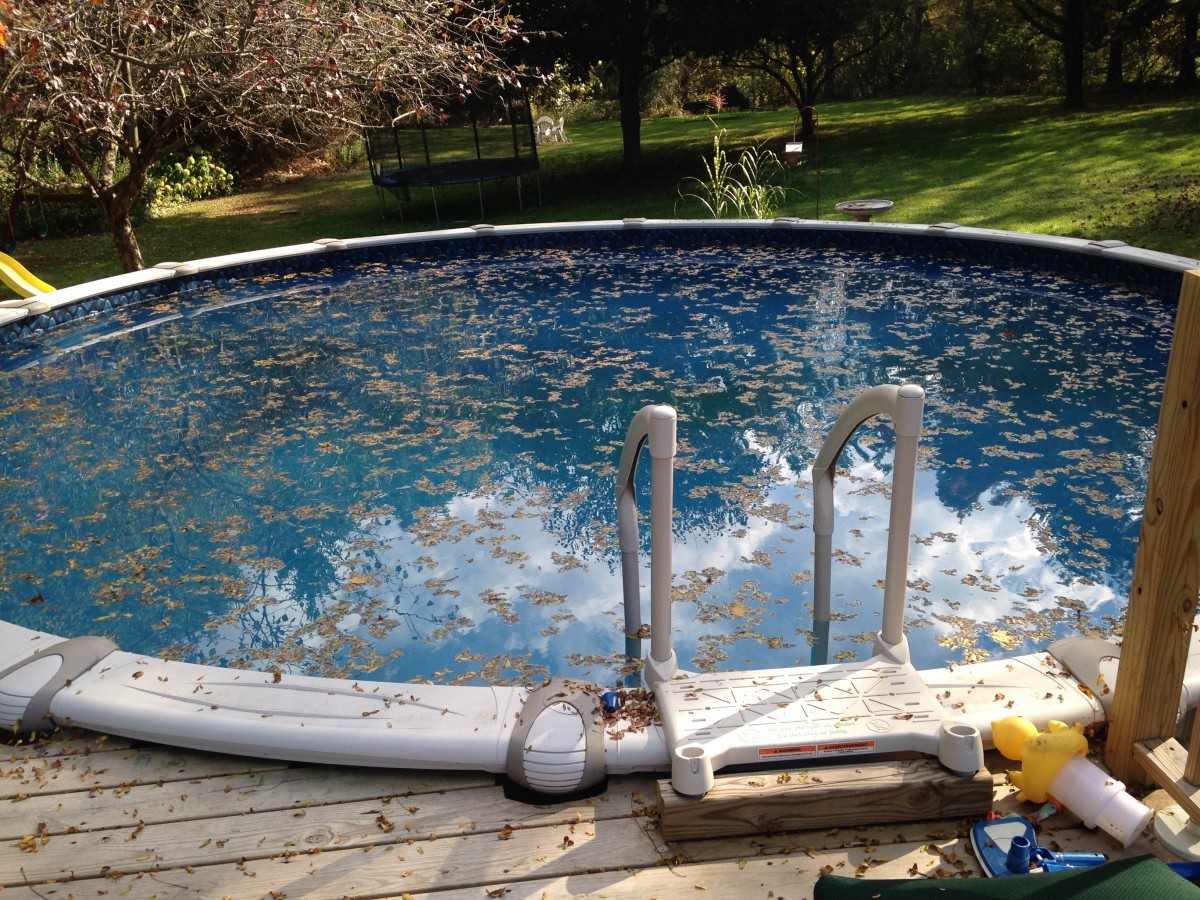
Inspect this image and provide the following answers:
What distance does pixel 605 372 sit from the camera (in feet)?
21.7

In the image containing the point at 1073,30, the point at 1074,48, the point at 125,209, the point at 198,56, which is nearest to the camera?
the point at 198,56

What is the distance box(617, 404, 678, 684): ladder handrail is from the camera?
7.66 ft

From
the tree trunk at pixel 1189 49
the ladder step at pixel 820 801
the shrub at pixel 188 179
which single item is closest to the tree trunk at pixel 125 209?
the shrub at pixel 188 179

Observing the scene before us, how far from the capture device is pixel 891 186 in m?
11.4

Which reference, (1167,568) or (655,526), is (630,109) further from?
(1167,568)

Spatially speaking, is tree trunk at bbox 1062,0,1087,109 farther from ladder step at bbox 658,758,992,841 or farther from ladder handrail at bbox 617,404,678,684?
ladder step at bbox 658,758,992,841

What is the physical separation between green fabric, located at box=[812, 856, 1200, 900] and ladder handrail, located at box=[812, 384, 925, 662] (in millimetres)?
910

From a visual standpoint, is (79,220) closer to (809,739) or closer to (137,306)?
(137,306)

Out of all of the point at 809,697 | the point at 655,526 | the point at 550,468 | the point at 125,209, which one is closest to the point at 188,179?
the point at 125,209

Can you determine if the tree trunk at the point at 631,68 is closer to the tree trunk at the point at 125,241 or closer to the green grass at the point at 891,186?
the green grass at the point at 891,186

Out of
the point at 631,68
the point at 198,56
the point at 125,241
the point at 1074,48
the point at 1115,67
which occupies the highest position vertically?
the point at 198,56

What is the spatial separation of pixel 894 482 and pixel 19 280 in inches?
314

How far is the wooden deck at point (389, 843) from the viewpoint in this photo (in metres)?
2.12

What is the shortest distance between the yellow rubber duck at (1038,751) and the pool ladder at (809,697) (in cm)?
12
